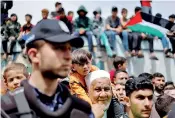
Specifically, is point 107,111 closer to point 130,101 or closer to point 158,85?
point 130,101

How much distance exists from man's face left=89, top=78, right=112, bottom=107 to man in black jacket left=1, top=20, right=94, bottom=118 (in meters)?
1.86

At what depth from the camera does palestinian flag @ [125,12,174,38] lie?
12242 millimetres

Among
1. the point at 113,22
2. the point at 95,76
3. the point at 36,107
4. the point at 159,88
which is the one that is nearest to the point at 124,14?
the point at 113,22

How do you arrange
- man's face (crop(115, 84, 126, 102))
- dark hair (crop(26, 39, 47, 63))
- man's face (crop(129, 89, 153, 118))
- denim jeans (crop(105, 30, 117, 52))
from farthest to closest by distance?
denim jeans (crop(105, 30, 117, 52)), man's face (crop(115, 84, 126, 102)), man's face (crop(129, 89, 153, 118)), dark hair (crop(26, 39, 47, 63))

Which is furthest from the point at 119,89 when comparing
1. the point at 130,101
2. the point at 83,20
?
the point at 83,20

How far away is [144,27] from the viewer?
12344 millimetres

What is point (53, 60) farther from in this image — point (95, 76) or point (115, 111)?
point (115, 111)

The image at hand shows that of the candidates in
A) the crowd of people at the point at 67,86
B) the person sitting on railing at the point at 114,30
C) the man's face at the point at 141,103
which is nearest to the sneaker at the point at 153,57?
the person sitting on railing at the point at 114,30

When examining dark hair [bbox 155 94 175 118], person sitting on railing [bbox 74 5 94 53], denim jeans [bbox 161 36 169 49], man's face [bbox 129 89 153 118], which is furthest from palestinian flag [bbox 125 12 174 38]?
man's face [bbox 129 89 153 118]

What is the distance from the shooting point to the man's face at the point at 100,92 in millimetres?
4691

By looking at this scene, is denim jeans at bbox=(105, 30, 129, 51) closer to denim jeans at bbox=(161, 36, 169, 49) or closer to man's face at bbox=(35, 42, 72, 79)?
denim jeans at bbox=(161, 36, 169, 49)

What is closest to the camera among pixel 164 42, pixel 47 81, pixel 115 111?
pixel 47 81

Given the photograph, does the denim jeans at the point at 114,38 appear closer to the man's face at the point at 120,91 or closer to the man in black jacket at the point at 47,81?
the man's face at the point at 120,91

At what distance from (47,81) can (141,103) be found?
1.81 metres
